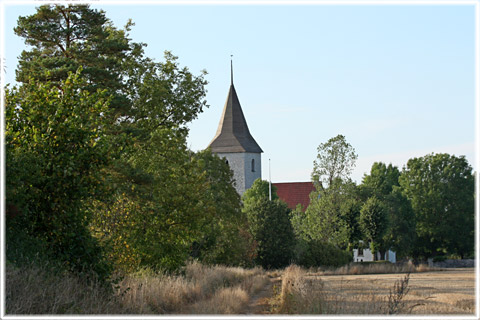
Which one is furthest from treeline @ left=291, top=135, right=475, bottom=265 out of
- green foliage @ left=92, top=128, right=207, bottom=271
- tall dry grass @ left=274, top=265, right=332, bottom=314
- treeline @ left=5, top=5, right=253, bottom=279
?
tall dry grass @ left=274, top=265, right=332, bottom=314

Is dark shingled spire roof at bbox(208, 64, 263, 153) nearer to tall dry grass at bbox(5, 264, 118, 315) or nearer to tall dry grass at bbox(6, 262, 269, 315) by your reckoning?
tall dry grass at bbox(6, 262, 269, 315)

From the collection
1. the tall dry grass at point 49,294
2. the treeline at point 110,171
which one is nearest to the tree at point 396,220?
the treeline at point 110,171

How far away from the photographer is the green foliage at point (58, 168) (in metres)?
15.1

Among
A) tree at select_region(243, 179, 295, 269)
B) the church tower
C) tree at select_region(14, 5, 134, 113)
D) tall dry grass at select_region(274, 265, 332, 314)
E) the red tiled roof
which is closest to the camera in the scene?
tall dry grass at select_region(274, 265, 332, 314)

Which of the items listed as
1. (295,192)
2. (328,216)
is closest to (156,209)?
(328,216)

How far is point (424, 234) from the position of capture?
2975 inches

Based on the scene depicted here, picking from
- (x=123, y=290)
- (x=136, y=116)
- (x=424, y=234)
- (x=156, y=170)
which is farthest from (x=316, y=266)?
(x=123, y=290)

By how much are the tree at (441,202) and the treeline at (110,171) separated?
2127 centimetres

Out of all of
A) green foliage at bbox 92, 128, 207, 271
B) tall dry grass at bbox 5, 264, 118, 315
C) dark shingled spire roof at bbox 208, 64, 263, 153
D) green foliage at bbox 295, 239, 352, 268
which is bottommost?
green foliage at bbox 295, 239, 352, 268

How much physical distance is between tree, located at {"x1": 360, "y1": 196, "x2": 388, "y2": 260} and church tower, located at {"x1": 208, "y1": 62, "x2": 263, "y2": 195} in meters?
38.4

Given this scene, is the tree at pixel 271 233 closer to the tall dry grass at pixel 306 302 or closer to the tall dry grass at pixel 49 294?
the tall dry grass at pixel 306 302

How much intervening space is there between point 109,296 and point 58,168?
3026 millimetres

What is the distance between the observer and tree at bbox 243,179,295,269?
5566 cm

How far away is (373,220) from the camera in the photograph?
66.9 m
